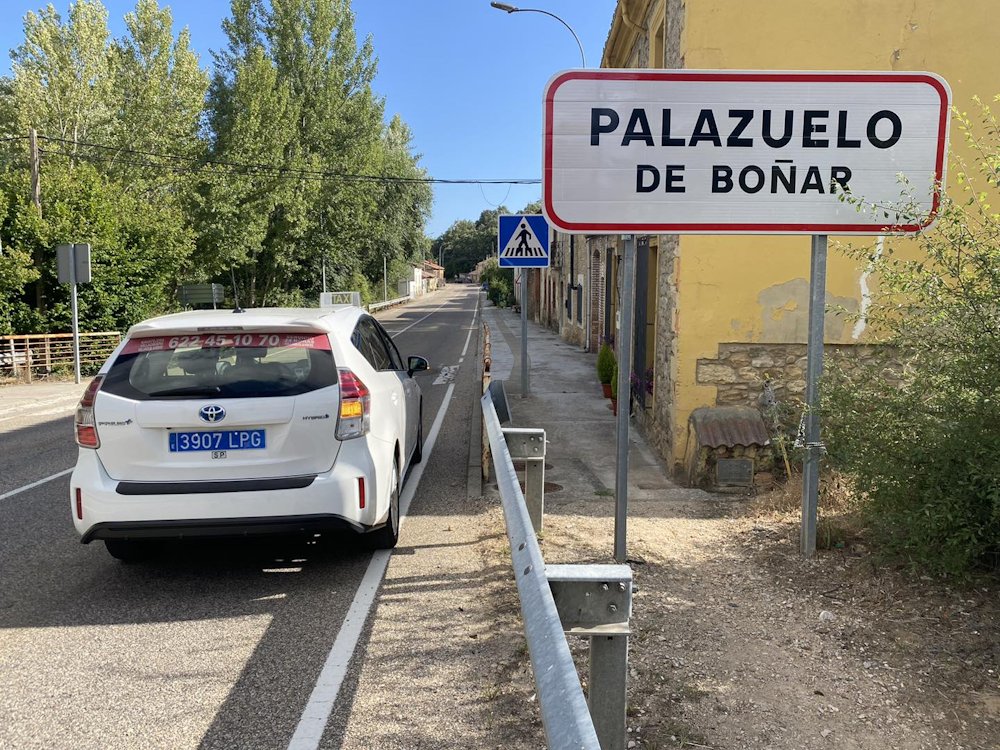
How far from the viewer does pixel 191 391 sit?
4.38 meters

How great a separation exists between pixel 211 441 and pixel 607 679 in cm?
280

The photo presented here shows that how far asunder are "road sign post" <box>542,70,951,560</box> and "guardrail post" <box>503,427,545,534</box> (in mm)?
852

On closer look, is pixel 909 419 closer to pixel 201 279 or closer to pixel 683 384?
pixel 683 384

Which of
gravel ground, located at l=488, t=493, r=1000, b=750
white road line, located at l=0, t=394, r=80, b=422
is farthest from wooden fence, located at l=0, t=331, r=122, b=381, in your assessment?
gravel ground, located at l=488, t=493, r=1000, b=750

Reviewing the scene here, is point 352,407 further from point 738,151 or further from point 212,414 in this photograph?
point 738,151

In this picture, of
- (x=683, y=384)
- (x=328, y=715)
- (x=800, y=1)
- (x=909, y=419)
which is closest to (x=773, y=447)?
(x=683, y=384)

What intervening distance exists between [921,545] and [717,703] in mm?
1560

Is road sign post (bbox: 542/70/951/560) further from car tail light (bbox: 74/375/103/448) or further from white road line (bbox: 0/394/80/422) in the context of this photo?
white road line (bbox: 0/394/80/422)

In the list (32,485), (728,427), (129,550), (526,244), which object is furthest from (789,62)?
(32,485)

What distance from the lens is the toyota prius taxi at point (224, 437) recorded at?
169 inches

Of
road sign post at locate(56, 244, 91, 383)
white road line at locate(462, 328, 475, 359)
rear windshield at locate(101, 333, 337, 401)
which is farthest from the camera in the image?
white road line at locate(462, 328, 475, 359)

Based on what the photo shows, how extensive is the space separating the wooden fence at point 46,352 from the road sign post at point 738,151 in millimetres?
16407

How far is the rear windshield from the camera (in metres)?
4.39

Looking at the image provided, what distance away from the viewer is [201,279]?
114 feet
